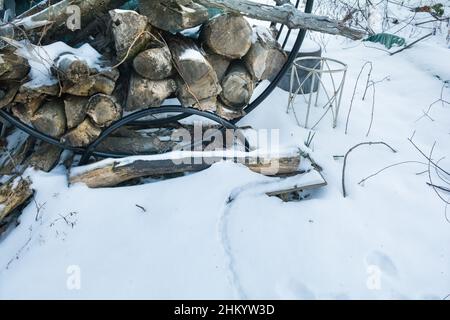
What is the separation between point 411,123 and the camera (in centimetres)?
297

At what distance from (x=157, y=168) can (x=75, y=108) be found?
1.74 ft

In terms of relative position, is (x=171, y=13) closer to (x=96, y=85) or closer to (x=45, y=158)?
A: (x=96, y=85)

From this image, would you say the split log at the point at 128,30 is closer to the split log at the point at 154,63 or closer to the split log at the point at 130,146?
the split log at the point at 154,63

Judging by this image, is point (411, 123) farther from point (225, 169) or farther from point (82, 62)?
point (82, 62)

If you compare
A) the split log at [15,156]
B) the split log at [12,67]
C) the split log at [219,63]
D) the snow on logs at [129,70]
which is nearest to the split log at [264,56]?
the snow on logs at [129,70]

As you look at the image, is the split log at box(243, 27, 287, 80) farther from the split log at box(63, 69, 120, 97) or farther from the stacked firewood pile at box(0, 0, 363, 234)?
the split log at box(63, 69, 120, 97)

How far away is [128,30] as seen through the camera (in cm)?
178

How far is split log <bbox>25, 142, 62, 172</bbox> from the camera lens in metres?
2.07

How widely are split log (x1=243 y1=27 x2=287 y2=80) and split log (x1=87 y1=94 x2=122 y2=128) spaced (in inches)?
31.2

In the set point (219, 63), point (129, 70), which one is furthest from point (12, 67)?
point (219, 63)

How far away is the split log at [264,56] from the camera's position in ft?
6.93

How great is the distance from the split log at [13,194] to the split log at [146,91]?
2.25 ft

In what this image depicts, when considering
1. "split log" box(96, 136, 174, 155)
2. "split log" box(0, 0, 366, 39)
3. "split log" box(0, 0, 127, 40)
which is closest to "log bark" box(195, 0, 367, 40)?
"split log" box(0, 0, 366, 39)
